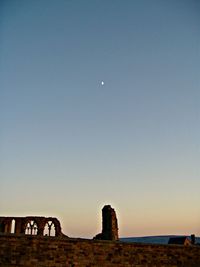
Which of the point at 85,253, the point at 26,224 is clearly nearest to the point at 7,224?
the point at 26,224

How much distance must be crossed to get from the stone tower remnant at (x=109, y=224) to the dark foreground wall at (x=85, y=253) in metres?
6.03

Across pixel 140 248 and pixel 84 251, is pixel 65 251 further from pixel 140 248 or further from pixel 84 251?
pixel 140 248

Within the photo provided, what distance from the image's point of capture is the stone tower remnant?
19219 mm

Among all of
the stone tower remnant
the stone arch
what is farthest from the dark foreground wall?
the stone arch

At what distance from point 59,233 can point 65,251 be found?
1684 centimetres

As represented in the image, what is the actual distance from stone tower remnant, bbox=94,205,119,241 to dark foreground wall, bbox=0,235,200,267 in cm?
603

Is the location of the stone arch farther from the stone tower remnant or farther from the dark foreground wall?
the dark foreground wall

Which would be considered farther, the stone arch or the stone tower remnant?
the stone arch

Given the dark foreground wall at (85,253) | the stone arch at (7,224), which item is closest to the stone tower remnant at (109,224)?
the dark foreground wall at (85,253)

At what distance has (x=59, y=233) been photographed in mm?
28359

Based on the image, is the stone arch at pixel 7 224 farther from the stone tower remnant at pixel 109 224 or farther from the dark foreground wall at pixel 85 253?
the dark foreground wall at pixel 85 253

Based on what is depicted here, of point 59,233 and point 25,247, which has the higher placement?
point 59,233

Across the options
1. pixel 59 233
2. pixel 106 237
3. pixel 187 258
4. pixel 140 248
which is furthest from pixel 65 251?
pixel 59 233

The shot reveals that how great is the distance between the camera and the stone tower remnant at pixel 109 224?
1922 cm
